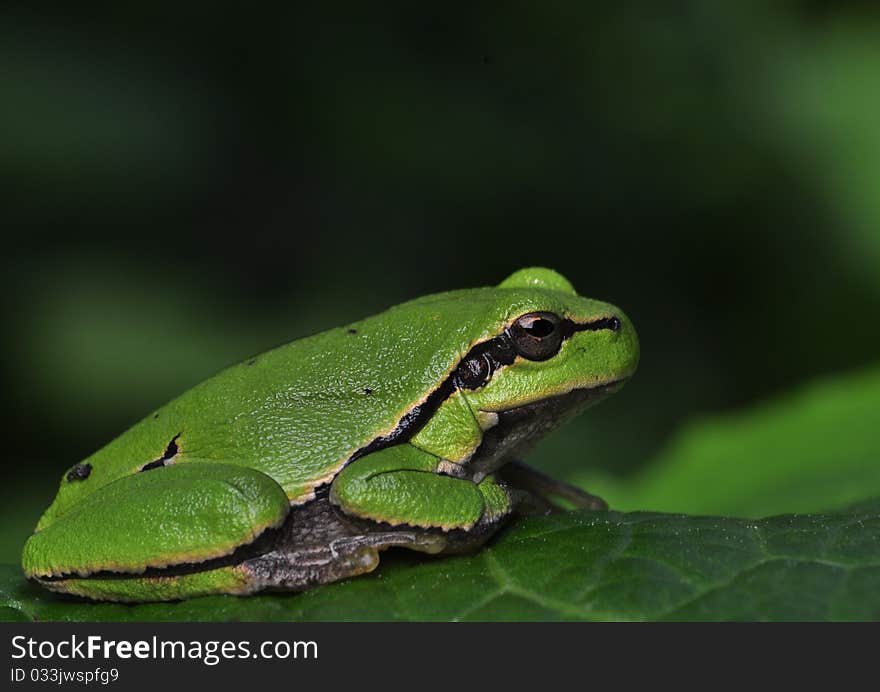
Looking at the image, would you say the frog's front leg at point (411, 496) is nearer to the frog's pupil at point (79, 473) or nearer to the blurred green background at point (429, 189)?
the frog's pupil at point (79, 473)

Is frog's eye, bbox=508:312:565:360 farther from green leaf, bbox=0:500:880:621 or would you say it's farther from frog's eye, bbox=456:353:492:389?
green leaf, bbox=0:500:880:621

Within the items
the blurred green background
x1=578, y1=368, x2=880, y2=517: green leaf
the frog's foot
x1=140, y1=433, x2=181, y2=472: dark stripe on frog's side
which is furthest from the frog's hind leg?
the blurred green background

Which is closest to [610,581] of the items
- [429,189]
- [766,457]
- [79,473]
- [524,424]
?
[524,424]

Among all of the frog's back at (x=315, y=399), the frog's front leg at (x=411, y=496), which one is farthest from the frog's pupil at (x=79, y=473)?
the frog's front leg at (x=411, y=496)

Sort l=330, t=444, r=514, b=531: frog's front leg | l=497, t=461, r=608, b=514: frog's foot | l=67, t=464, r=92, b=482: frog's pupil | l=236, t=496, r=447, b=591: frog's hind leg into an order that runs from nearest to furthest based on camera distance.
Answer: l=236, t=496, r=447, b=591: frog's hind leg, l=330, t=444, r=514, b=531: frog's front leg, l=67, t=464, r=92, b=482: frog's pupil, l=497, t=461, r=608, b=514: frog's foot
